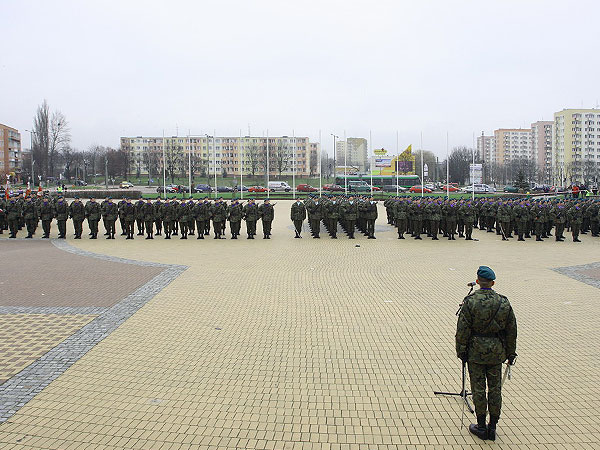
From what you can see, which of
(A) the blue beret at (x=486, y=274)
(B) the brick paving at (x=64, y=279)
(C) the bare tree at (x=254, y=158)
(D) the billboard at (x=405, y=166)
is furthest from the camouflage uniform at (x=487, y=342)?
(C) the bare tree at (x=254, y=158)

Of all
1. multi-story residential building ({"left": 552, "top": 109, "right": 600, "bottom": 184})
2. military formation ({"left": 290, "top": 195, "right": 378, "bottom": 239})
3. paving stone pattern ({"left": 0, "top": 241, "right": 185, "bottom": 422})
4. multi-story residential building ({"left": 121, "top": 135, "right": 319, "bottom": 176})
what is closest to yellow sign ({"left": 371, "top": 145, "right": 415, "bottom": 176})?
multi-story residential building ({"left": 121, "top": 135, "right": 319, "bottom": 176})

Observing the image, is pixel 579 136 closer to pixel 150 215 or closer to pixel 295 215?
pixel 295 215

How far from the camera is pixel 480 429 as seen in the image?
16.0 feet

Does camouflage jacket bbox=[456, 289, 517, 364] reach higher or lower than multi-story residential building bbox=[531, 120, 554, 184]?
lower

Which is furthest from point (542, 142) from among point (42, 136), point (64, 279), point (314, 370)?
point (314, 370)

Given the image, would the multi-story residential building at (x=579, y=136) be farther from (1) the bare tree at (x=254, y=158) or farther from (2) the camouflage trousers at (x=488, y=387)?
(2) the camouflage trousers at (x=488, y=387)

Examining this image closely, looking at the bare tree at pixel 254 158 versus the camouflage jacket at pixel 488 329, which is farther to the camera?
the bare tree at pixel 254 158

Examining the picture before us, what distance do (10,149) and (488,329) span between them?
4787 inches

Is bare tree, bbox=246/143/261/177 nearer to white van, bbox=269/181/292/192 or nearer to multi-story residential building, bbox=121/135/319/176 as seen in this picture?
multi-story residential building, bbox=121/135/319/176

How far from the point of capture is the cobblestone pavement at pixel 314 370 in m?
4.97

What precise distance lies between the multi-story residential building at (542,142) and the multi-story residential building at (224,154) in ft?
196

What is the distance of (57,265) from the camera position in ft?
45.2

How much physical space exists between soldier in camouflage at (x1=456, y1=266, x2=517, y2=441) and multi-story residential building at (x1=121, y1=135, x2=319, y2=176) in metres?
79.5

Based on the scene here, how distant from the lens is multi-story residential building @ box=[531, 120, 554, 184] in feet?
415
